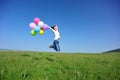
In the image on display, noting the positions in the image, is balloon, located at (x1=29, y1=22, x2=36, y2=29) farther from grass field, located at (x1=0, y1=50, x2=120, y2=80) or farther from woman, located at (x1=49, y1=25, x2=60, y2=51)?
grass field, located at (x1=0, y1=50, x2=120, y2=80)

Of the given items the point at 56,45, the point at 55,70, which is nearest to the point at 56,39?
the point at 56,45

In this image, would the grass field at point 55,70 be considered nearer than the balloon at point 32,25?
Yes

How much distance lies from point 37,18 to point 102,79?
28.7ft

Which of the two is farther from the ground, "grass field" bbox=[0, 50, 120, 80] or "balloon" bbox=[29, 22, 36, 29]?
"balloon" bbox=[29, 22, 36, 29]

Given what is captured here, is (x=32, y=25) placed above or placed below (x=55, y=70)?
above

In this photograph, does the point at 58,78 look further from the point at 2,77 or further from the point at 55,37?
the point at 55,37

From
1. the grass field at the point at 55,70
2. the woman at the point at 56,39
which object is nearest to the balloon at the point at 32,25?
the woman at the point at 56,39

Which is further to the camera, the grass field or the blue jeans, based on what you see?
the blue jeans

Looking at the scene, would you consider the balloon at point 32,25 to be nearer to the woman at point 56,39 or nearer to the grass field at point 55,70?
the woman at point 56,39

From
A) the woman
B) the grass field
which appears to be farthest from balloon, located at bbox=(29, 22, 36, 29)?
the grass field

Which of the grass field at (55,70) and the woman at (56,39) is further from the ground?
the woman at (56,39)

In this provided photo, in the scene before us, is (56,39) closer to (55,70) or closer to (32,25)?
(32,25)

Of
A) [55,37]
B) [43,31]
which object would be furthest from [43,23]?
[55,37]

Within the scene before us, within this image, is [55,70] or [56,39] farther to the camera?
[56,39]
